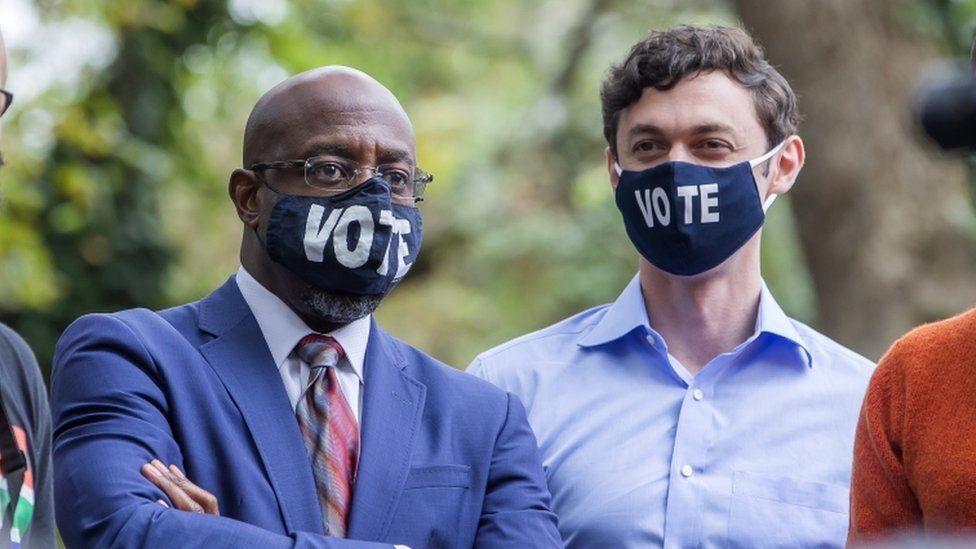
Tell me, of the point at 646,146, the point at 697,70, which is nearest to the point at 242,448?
the point at 646,146

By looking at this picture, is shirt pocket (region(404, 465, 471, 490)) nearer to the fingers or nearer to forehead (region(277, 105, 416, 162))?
the fingers

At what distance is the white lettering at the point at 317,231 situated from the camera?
3771 mm

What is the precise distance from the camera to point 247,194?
395 centimetres

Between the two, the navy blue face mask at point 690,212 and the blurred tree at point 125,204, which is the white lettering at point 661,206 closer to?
the navy blue face mask at point 690,212

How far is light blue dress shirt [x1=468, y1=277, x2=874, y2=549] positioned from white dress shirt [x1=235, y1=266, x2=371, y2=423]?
750 mm

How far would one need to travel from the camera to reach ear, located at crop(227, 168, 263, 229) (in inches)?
155

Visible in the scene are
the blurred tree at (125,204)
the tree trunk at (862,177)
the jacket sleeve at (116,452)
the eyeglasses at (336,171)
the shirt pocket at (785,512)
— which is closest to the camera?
the jacket sleeve at (116,452)

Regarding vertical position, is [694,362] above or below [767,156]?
below

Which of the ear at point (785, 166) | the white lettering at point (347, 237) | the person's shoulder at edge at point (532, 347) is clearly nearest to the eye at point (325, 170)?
the white lettering at point (347, 237)

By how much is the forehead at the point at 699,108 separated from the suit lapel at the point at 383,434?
1.10 m

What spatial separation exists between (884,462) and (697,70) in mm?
1540

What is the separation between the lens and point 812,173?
963 cm

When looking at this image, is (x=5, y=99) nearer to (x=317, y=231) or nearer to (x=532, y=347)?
(x=317, y=231)

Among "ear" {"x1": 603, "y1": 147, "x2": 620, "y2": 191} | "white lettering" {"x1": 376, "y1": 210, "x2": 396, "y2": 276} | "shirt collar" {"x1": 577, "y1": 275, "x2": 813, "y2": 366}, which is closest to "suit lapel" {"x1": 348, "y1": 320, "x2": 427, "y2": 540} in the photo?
"white lettering" {"x1": 376, "y1": 210, "x2": 396, "y2": 276}
